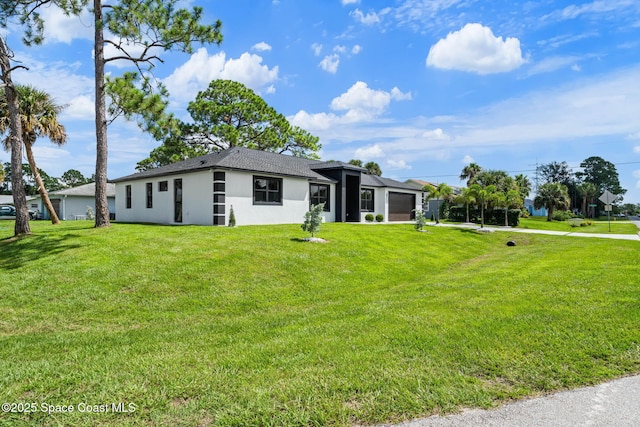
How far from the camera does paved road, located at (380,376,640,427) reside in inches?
118

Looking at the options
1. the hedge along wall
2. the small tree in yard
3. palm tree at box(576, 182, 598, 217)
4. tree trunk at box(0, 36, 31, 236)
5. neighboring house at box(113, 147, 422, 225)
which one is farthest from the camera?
palm tree at box(576, 182, 598, 217)

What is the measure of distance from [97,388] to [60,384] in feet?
1.52

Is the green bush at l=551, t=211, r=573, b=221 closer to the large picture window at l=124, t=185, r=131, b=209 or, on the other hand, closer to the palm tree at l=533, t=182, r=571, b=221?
the palm tree at l=533, t=182, r=571, b=221

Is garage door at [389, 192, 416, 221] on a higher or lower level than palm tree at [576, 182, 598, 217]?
lower

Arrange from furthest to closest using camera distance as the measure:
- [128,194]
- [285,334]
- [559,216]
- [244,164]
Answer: [559,216]
[128,194]
[244,164]
[285,334]

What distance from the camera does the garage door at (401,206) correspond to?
3056cm

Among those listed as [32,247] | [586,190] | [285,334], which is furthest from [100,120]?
[586,190]

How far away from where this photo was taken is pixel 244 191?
18.7 m

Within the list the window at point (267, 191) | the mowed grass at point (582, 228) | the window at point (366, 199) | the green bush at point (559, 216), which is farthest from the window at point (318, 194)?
the green bush at point (559, 216)

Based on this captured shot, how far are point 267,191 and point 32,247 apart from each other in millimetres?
10748

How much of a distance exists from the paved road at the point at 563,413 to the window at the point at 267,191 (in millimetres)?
16885

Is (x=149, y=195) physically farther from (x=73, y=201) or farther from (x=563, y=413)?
(x=563, y=413)

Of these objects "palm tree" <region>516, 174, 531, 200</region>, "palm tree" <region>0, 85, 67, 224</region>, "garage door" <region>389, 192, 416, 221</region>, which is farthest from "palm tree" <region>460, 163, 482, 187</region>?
"palm tree" <region>0, 85, 67, 224</region>

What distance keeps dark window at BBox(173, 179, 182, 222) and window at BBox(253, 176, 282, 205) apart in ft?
14.0
